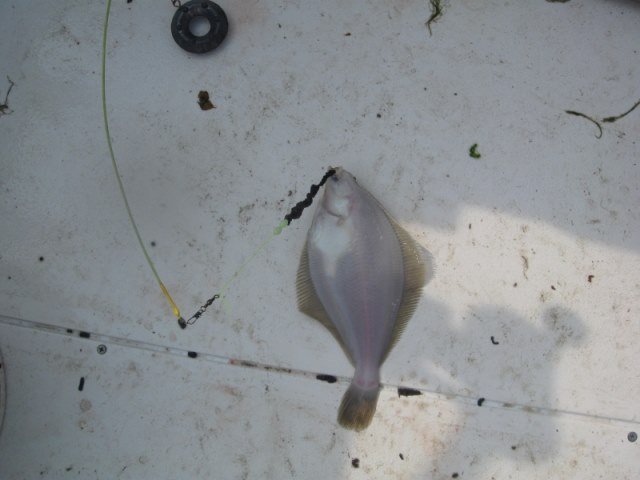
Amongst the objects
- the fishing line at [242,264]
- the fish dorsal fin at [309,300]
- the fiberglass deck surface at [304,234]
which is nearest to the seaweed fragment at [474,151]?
the fiberglass deck surface at [304,234]

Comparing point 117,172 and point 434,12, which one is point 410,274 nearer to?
point 434,12

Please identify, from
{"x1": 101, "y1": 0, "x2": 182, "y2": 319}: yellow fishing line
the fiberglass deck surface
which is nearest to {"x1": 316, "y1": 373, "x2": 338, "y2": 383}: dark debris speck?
the fiberglass deck surface

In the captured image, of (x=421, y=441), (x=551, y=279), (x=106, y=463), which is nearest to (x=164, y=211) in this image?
(x=106, y=463)

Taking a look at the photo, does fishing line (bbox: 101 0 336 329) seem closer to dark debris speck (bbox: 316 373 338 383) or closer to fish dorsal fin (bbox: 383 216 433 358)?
fish dorsal fin (bbox: 383 216 433 358)

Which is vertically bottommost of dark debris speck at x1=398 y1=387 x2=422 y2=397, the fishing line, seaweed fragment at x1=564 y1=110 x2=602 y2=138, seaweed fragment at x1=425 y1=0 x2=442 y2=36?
dark debris speck at x1=398 y1=387 x2=422 y2=397

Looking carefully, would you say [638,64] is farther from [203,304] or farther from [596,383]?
[203,304]

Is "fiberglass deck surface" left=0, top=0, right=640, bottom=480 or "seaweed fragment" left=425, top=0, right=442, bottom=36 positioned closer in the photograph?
"fiberglass deck surface" left=0, top=0, right=640, bottom=480

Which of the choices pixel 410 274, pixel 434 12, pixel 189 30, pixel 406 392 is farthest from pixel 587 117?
pixel 189 30
